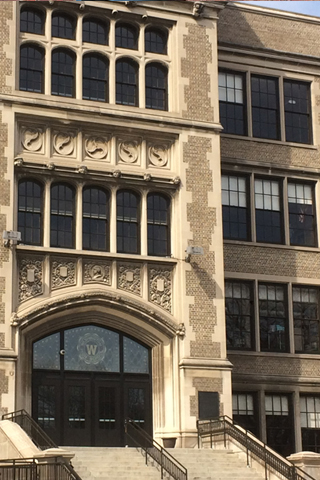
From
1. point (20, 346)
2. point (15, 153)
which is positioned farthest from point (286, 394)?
point (15, 153)

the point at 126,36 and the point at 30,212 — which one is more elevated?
the point at 126,36

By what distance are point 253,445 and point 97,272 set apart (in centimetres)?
692

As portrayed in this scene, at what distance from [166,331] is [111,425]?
10.6 ft

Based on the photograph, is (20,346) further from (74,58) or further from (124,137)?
(74,58)

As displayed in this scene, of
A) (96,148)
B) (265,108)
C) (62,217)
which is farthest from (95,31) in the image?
(265,108)

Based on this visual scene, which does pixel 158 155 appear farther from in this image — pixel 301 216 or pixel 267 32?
pixel 267 32

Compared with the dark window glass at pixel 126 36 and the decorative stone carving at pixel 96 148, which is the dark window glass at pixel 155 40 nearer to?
the dark window glass at pixel 126 36

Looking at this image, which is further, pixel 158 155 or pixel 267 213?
pixel 267 213

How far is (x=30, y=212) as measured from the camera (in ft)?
92.6

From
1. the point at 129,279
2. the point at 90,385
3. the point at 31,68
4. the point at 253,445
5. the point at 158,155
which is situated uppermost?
the point at 31,68

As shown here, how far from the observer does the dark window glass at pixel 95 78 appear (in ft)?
98.3

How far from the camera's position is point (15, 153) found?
28328 mm

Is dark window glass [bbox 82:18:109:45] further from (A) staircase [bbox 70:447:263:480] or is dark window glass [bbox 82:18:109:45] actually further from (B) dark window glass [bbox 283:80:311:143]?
(A) staircase [bbox 70:447:263:480]

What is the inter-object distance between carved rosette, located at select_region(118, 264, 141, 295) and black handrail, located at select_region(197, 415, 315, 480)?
4.38 metres
